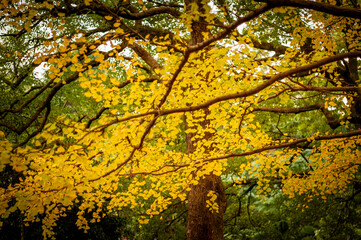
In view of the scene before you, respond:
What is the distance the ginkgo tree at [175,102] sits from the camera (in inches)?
89.1

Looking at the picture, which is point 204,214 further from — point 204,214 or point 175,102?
point 175,102

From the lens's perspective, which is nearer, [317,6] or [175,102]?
[317,6]

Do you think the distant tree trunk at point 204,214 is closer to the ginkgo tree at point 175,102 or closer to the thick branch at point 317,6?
the ginkgo tree at point 175,102

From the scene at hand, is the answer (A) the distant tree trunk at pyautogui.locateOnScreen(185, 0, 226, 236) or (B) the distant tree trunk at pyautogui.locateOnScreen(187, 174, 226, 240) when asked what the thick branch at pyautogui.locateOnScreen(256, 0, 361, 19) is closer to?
(A) the distant tree trunk at pyautogui.locateOnScreen(185, 0, 226, 236)

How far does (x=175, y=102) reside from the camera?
3.75m

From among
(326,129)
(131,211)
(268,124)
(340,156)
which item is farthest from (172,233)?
(326,129)

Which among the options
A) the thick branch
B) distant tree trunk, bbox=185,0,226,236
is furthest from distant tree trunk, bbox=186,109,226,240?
the thick branch

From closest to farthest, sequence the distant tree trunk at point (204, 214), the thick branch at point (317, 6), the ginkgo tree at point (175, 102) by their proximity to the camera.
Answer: the thick branch at point (317, 6) < the ginkgo tree at point (175, 102) < the distant tree trunk at point (204, 214)

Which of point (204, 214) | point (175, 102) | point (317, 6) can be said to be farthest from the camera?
point (204, 214)

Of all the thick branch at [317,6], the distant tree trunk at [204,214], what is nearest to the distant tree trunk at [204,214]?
the distant tree trunk at [204,214]

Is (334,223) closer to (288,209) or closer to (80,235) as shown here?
(288,209)

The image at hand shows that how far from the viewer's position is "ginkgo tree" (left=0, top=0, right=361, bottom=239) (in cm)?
226

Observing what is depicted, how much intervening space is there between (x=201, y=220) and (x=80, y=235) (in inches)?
195

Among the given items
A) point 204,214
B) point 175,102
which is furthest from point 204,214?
point 175,102
